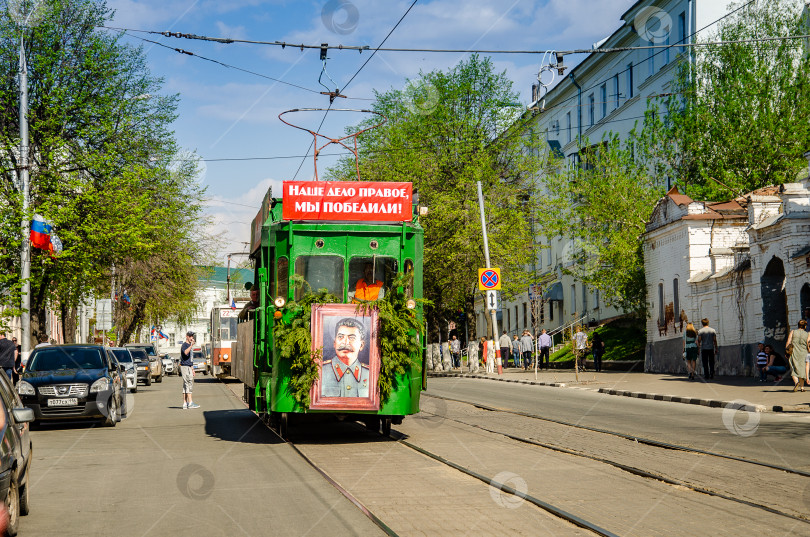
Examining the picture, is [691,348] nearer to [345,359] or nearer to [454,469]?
[345,359]

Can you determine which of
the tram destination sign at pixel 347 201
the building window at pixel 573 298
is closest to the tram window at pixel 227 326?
the building window at pixel 573 298

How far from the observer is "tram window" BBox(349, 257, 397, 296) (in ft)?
45.3

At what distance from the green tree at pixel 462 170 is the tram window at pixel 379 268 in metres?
32.5

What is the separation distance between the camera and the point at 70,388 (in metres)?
18.1

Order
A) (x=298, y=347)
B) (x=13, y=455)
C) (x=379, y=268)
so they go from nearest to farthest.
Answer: (x=13, y=455) < (x=298, y=347) < (x=379, y=268)

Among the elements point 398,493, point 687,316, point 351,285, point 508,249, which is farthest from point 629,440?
point 508,249

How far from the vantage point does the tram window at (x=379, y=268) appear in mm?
13820

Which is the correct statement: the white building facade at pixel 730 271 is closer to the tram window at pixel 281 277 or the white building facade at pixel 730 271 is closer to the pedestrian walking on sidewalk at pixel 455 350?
the pedestrian walking on sidewalk at pixel 455 350

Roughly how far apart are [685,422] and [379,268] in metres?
6.42

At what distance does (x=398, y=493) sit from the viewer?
9.08 meters

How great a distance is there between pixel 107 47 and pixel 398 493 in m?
29.2

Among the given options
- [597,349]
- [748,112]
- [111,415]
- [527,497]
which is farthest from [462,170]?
[527,497]

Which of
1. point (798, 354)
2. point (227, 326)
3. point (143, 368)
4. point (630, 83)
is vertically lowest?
point (143, 368)

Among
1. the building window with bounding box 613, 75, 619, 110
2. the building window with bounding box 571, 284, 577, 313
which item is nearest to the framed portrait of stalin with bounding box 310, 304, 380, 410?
the building window with bounding box 613, 75, 619, 110
